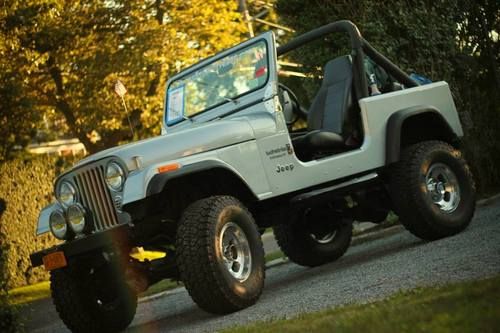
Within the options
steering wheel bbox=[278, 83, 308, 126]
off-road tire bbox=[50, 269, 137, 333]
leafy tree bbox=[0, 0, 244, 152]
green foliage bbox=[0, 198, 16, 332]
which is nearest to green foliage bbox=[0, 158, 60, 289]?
leafy tree bbox=[0, 0, 244, 152]

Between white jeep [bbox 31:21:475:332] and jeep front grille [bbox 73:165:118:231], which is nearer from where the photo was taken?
white jeep [bbox 31:21:475:332]

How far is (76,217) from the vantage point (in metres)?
6.09

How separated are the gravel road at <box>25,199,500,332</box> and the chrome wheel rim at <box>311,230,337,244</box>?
10.7 inches

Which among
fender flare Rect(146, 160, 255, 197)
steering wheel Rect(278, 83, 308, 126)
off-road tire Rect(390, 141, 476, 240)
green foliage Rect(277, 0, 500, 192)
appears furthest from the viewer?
green foliage Rect(277, 0, 500, 192)

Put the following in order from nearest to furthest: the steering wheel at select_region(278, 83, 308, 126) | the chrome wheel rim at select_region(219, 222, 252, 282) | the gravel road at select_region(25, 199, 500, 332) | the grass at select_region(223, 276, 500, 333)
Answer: the grass at select_region(223, 276, 500, 333)
the gravel road at select_region(25, 199, 500, 332)
the chrome wheel rim at select_region(219, 222, 252, 282)
the steering wheel at select_region(278, 83, 308, 126)

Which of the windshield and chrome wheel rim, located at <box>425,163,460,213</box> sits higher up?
the windshield

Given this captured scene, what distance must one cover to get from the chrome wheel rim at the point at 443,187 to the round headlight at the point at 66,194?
3.46 metres

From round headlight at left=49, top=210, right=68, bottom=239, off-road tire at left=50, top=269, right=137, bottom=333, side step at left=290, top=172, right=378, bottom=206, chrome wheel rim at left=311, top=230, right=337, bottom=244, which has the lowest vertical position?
chrome wheel rim at left=311, top=230, right=337, bottom=244

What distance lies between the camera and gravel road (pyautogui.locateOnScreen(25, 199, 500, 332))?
5473mm

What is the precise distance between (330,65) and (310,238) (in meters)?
1.82

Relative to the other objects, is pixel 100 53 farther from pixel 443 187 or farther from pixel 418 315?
pixel 418 315

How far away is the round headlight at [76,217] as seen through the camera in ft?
19.9

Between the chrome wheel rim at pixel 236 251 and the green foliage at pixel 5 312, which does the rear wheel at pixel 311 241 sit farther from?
the green foliage at pixel 5 312

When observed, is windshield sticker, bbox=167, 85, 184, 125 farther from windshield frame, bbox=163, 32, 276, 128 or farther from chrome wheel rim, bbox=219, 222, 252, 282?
chrome wheel rim, bbox=219, 222, 252, 282
